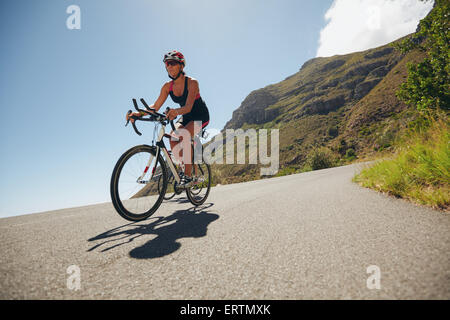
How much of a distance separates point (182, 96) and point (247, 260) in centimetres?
307

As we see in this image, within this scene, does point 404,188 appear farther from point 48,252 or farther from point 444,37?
point 444,37

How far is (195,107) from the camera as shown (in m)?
3.69

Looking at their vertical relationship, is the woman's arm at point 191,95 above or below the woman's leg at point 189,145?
above

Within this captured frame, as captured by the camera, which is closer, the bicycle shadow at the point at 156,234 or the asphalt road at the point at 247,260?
the asphalt road at the point at 247,260

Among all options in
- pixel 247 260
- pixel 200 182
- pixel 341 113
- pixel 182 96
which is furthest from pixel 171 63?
pixel 341 113

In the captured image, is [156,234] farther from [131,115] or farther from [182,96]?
[182,96]

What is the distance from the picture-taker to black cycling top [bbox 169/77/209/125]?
3479mm

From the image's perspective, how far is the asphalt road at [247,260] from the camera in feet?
2.80

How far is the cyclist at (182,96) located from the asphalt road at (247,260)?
5.81ft

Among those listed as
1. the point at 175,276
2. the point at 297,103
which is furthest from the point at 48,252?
the point at 297,103

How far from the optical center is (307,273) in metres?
0.96

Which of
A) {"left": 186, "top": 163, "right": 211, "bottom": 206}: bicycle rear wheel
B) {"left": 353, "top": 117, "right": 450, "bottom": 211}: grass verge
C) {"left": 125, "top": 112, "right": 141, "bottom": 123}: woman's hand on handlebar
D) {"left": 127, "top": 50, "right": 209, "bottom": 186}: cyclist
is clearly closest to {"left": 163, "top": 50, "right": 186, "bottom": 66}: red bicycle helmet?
{"left": 127, "top": 50, "right": 209, "bottom": 186}: cyclist

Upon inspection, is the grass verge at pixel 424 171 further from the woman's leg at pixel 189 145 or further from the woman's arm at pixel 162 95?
the woman's arm at pixel 162 95

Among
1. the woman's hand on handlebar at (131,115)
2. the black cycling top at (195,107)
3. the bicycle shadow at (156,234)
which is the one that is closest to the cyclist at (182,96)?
the black cycling top at (195,107)
